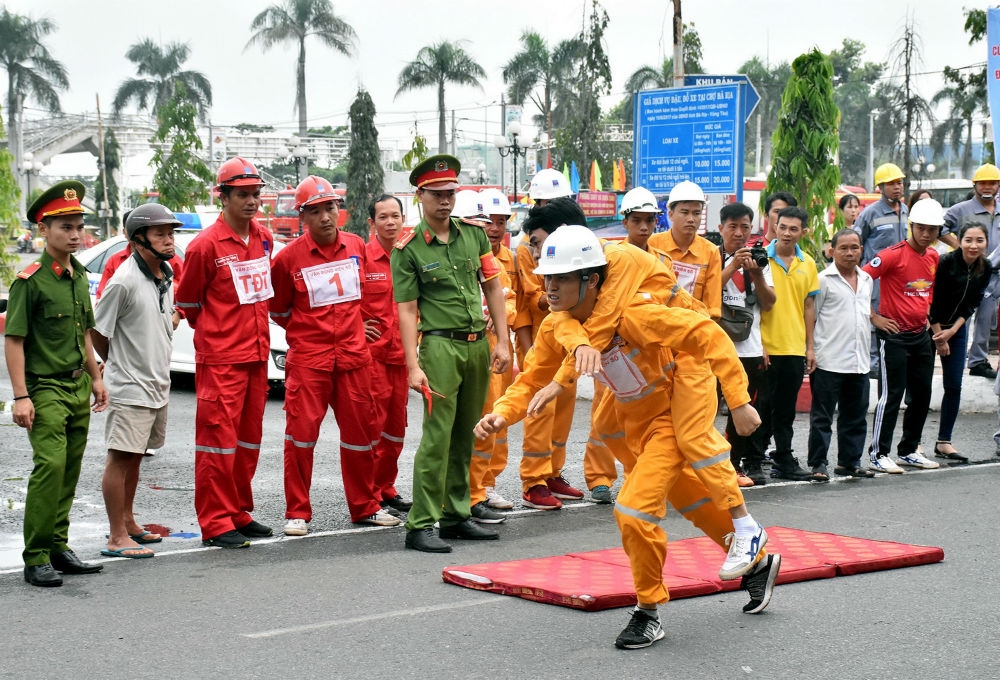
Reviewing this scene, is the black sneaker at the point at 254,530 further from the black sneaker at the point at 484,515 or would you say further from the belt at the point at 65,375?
the belt at the point at 65,375

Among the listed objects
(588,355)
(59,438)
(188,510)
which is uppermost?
(588,355)

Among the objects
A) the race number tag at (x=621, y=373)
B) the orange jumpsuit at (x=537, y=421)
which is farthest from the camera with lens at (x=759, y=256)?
the race number tag at (x=621, y=373)

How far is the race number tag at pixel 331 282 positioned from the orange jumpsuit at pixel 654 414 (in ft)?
7.89

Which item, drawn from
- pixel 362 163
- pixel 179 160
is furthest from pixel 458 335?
pixel 362 163

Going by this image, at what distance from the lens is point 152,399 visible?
7348 mm

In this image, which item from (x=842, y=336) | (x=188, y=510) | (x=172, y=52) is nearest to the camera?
(x=188, y=510)

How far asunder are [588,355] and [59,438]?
119 inches

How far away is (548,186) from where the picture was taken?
932 centimetres

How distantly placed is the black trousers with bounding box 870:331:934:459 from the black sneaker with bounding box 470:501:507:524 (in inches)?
141

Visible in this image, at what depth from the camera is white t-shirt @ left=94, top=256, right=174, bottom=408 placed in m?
7.29

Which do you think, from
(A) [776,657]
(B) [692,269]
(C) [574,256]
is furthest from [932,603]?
(B) [692,269]

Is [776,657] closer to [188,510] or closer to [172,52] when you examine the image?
[188,510]

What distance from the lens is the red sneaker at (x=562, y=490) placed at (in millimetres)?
9031

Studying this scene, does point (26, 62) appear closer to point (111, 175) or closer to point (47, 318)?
point (111, 175)
